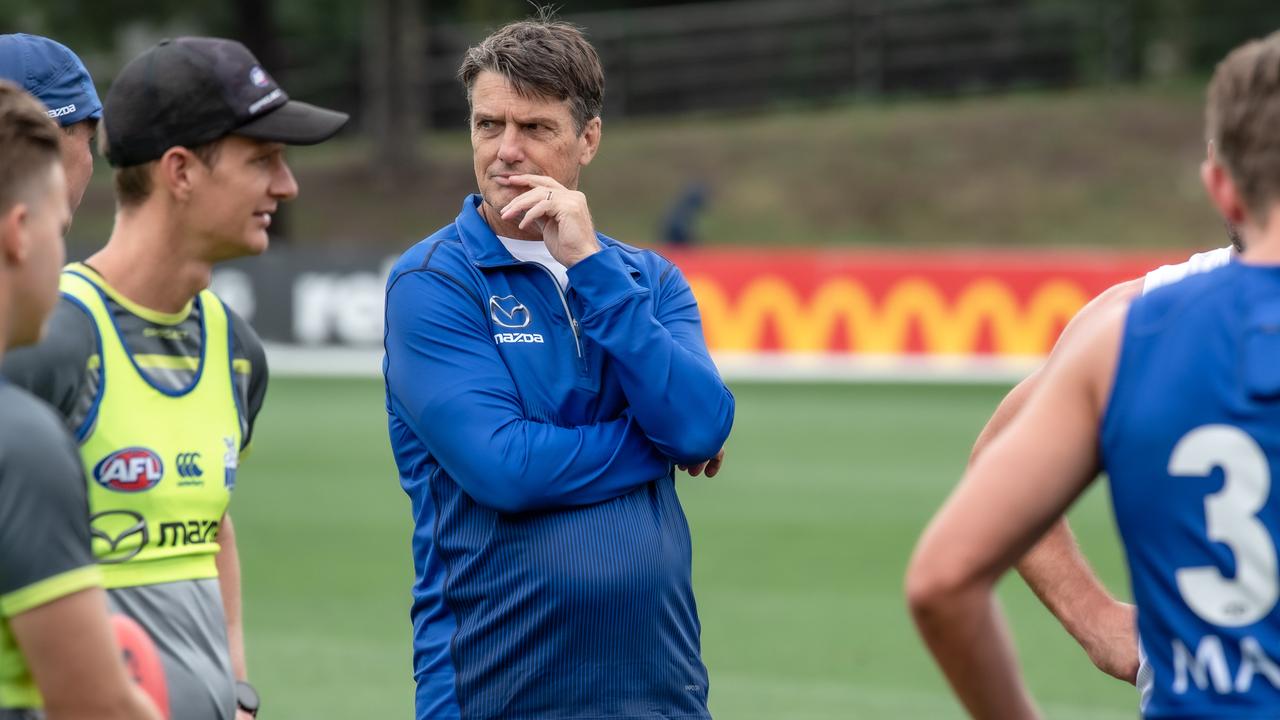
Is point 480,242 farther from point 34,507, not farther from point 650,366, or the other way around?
point 34,507

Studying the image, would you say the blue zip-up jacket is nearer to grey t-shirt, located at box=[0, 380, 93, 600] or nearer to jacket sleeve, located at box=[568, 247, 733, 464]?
jacket sleeve, located at box=[568, 247, 733, 464]

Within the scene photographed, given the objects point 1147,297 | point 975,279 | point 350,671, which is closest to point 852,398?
point 975,279

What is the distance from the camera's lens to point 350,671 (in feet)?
28.8

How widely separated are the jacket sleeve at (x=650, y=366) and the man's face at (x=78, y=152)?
1.25 metres

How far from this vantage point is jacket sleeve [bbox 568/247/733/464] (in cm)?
398

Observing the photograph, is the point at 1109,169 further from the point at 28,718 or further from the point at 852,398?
the point at 28,718

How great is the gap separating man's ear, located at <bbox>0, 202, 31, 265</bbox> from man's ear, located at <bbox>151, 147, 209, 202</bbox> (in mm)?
896

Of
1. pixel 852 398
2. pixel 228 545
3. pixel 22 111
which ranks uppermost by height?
pixel 22 111

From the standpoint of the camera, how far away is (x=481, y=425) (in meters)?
3.90

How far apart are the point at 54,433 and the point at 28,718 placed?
535 mm

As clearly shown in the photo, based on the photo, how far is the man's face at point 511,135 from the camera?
418cm

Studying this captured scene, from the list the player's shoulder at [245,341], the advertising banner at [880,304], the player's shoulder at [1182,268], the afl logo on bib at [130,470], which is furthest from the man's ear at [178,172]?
the advertising banner at [880,304]

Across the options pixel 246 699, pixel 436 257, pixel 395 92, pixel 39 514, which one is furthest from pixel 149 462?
pixel 395 92

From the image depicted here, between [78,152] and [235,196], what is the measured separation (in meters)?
0.80
